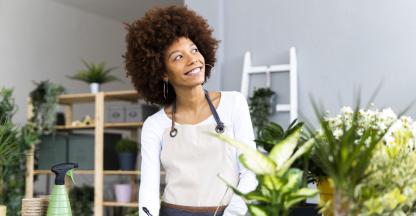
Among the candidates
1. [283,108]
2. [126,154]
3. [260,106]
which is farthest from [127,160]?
[283,108]

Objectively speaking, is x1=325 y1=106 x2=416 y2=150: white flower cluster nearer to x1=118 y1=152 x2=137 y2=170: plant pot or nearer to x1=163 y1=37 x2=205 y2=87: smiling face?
x1=163 y1=37 x2=205 y2=87: smiling face

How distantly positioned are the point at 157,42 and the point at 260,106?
206 cm

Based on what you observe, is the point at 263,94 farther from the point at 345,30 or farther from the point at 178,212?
the point at 178,212

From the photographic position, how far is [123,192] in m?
4.32

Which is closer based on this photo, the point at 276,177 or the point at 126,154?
the point at 276,177

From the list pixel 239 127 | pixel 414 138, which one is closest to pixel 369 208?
pixel 414 138

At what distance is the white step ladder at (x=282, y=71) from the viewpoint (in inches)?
141

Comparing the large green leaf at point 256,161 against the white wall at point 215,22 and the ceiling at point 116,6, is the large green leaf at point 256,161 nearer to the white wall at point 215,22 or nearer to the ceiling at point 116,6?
the white wall at point 215,22

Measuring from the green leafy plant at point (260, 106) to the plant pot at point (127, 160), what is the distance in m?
1.29

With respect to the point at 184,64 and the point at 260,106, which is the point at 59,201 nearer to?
the point at 184,64

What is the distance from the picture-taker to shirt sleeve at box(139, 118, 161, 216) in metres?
1.52

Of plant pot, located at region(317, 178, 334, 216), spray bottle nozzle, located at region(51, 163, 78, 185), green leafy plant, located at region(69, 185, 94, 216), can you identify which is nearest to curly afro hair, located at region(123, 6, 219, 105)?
spray bottle nozzle, located at region(51, 163, 78, 185)

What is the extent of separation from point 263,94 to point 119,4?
306 cm

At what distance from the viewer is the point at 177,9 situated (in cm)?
178
